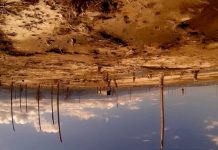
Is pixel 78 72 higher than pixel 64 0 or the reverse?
the reverse

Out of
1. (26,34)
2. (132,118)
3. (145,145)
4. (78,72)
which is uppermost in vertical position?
(26,34)

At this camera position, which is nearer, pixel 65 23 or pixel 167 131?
pixel 65 23

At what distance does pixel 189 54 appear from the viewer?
855 centimetres

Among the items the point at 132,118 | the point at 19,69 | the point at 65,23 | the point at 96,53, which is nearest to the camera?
the point at 65,23

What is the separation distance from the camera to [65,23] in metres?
6.14

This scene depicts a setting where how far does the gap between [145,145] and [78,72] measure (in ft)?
358

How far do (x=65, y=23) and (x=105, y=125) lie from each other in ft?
370

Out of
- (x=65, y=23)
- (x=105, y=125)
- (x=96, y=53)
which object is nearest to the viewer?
(x=65, y=23)

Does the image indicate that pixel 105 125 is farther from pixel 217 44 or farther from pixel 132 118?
pixel 217 44

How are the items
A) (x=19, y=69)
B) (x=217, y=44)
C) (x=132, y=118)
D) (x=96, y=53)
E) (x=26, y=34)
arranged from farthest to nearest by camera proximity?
(x=132, y=118) < (x=19, y=69) < (x=96, y=53) < (x=217, y=44) < (x=26, y=34)

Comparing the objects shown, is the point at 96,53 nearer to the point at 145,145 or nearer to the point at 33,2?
the point at 33,2

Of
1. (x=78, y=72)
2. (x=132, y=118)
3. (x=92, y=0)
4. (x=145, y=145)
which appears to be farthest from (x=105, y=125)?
(x=92, y=0)

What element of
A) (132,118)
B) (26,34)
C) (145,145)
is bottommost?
(145,145)

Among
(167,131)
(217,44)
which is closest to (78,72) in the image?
(217,44)
